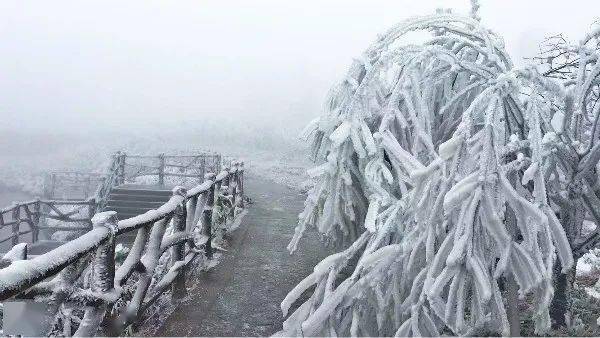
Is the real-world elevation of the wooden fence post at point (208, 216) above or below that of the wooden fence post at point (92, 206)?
above

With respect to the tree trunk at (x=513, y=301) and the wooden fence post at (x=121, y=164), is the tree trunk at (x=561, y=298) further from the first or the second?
the wooden fence post at (x=121, y=164)

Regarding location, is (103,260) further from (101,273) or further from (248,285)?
(248,285)

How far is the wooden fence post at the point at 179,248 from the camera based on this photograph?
488cm

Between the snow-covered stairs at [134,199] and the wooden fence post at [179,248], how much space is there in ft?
29.9

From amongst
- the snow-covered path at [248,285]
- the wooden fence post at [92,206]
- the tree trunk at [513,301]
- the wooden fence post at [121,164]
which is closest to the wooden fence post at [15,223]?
the wooden fence post at [92,206]

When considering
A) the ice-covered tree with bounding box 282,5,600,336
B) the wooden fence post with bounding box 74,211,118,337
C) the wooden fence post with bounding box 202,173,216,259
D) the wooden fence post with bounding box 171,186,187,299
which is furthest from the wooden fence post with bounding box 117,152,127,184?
the wooden fence post with bounding box 74,211,118,337

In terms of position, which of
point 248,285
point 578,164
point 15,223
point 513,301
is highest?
point 578,164

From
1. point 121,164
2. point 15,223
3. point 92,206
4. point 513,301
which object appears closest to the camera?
point 513,301

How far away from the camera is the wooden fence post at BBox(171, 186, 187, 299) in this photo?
488 cm

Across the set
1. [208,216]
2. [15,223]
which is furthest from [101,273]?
[15,223]

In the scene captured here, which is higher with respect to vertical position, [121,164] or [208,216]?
[208,216]

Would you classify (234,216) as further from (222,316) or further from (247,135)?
(247,135)

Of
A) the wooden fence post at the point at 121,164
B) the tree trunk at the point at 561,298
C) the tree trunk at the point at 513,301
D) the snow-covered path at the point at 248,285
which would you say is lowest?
the wooden fence post at the point at 121,164

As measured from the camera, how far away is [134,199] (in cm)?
1431
